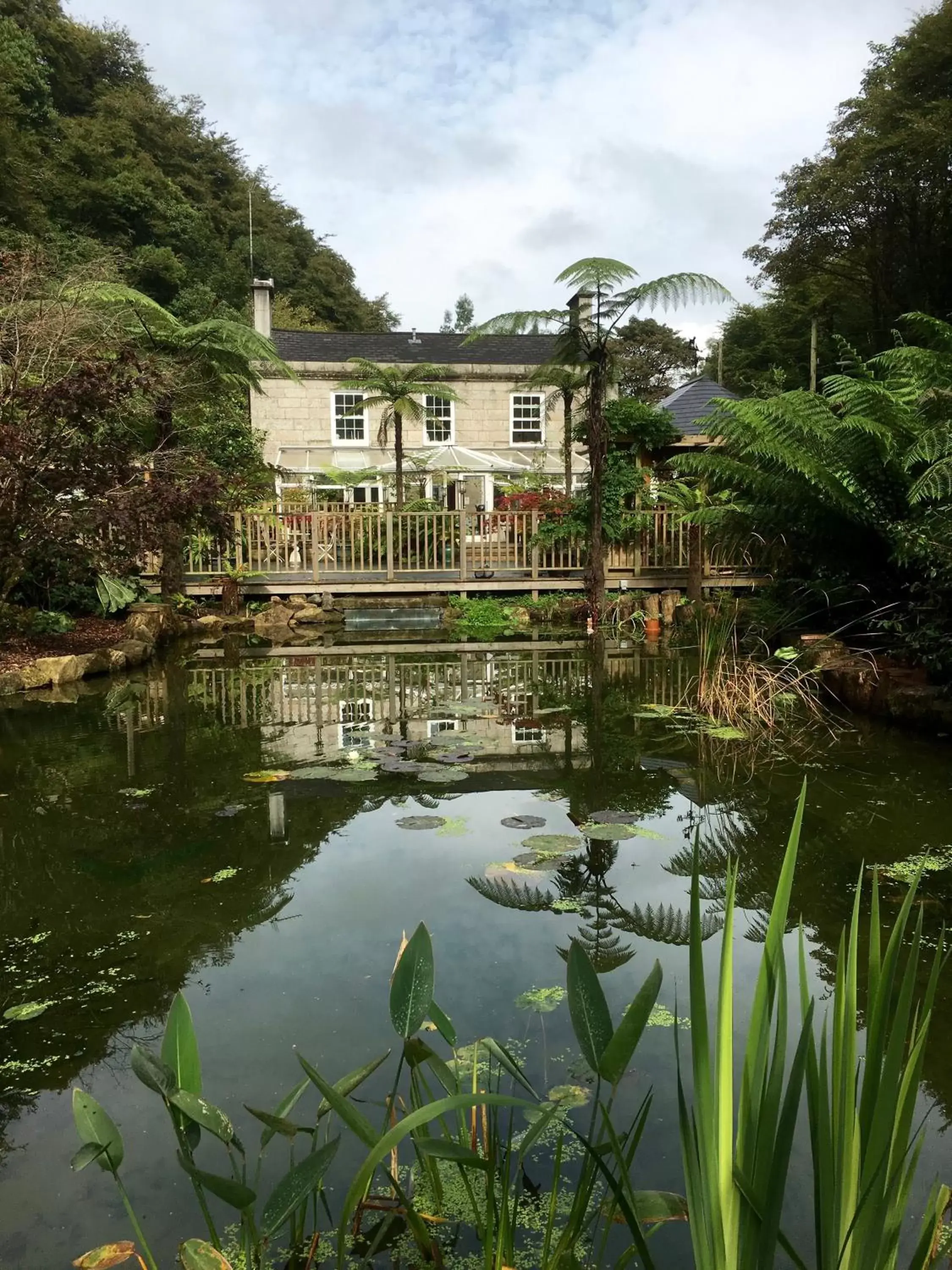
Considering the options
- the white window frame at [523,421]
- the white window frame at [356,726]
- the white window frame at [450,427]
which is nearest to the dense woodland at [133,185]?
the white window frame at [450,427]

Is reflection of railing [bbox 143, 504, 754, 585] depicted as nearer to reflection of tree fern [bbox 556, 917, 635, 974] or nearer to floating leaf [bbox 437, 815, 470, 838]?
floating leaf [bbox 437, 815, 470, 838]

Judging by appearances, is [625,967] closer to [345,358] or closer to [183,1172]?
[183,1172]

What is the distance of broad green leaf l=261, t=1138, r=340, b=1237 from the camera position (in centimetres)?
102

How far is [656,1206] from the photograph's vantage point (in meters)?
1.10

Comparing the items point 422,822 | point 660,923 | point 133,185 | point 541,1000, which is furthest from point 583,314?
point 133,185

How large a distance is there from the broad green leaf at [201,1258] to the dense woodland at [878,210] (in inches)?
507

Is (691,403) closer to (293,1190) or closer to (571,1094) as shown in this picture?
(571,1094)

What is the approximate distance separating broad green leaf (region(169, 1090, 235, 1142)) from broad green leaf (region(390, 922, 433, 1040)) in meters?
0.25

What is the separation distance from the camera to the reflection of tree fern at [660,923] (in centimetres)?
231

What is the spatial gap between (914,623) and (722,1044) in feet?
16.5

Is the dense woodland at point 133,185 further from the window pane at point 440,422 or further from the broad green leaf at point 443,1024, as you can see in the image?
the broad green leaf at point 443,1024

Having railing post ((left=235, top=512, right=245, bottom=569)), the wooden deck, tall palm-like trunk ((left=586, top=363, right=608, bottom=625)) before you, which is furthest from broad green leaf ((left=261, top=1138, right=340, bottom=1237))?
railing post ((left=235, top=512, right=245, bottom=569))

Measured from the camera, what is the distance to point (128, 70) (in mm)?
32125

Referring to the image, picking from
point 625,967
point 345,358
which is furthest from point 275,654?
point 345,358
